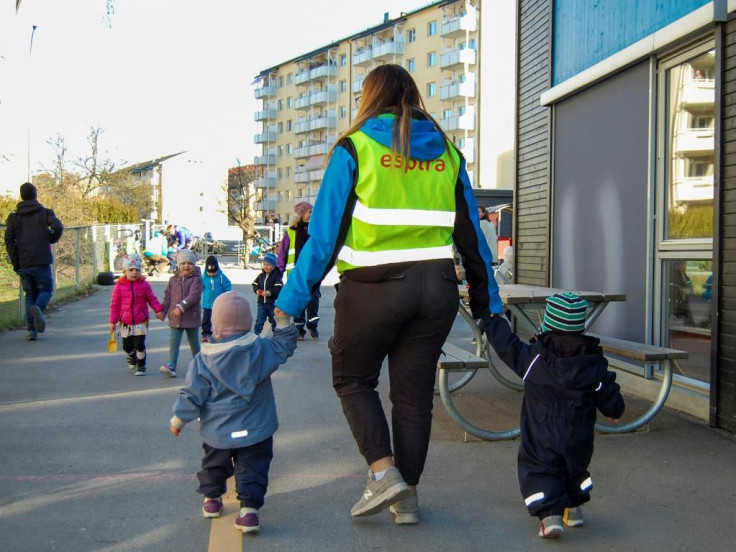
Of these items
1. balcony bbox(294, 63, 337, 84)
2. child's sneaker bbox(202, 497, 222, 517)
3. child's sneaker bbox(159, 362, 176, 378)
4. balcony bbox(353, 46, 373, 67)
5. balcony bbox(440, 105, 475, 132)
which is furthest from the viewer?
balcony bbox(294, 63, 337, 84)

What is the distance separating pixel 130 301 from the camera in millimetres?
8297

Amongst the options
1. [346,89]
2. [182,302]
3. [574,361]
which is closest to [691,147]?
[574,361]

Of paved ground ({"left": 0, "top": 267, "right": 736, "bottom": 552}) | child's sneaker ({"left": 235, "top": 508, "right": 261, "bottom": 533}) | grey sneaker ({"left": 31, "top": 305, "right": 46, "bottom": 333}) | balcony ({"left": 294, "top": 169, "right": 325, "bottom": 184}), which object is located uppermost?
balcony ({"left": 294, "top": 169, "right": 325, "bottom": 184})

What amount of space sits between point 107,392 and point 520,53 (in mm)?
6196

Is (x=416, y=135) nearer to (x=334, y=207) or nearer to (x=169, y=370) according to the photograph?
(x=334, y=207)

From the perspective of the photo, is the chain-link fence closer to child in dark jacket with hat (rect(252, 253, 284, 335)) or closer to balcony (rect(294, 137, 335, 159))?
child in dark jacket with hat (rect(252, 253, 284, 335))

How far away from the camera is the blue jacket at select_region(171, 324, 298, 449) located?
153 inches

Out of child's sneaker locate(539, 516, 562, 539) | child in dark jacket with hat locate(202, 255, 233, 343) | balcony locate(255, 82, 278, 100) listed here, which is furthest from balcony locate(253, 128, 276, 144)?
child's sneaker locate(539, 516, 562, 539)

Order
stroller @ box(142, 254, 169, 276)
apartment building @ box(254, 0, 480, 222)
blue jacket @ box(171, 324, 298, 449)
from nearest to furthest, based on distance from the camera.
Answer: blue jacket @ box(171, 324, 298, 449), stroller @ box(142, 254, 169, 276), apartment building @ box(254, 0, 480, 222)

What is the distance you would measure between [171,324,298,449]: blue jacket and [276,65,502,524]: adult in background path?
294mm

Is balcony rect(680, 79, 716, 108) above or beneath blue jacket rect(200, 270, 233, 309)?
above

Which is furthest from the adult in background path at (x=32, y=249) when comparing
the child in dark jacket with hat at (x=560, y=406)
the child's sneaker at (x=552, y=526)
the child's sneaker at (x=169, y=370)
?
the child's sneaker at (x=552, y=526)

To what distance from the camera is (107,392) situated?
7.26 metres

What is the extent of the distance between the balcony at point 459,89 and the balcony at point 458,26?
3.74 metres
